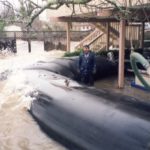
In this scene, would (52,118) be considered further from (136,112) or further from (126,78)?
(126,78)

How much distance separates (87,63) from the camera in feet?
38.2

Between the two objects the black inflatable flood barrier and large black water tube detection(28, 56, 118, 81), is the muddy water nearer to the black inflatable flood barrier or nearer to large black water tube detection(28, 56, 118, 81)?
the black inflatable flood barrier

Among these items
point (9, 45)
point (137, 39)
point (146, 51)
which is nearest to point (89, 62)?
point (146, 51)

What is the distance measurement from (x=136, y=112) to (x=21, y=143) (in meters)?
3.06

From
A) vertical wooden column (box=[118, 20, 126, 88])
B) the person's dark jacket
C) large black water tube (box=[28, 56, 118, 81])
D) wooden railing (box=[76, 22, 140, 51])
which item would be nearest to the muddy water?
large black water tube (box=[28, 56, 118, 81])

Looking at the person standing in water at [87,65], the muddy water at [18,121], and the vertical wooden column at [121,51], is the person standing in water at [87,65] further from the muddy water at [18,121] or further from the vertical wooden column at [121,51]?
the muddy water at [18,121]

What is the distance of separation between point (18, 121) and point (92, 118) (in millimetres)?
3433

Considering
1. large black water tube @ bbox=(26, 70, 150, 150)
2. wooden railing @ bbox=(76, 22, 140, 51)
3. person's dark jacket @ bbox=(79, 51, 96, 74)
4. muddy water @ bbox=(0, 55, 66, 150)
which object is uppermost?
wooden railing @ bbox=(76, 22, 140, 51)

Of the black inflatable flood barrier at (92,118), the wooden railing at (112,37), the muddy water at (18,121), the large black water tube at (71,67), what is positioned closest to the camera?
the black inflatable flood barrier at (92,118)

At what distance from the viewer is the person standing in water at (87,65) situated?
454 inches

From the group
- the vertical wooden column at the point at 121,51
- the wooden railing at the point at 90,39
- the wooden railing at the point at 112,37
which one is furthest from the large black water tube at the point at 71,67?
the wooden railing at the point at 90,39

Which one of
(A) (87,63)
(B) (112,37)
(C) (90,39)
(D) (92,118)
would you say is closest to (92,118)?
(D) (92,118)

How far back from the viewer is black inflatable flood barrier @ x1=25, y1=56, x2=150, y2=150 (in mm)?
5184

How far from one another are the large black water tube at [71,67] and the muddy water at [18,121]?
3.91ft
